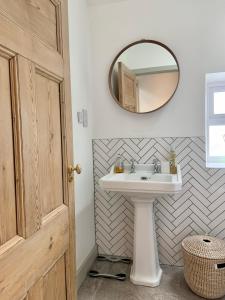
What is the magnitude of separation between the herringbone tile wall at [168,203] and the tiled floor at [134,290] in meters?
0.26

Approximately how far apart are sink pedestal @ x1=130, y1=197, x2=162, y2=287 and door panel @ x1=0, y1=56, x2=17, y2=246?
1.32 meters

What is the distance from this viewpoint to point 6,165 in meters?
0.81

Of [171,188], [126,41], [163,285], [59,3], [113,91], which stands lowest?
[163,285]

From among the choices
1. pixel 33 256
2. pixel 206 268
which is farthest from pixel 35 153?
pixel 206 268

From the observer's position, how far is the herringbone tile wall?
220 cm

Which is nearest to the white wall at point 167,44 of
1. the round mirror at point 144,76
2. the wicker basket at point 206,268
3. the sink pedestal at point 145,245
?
the round mirror at point 144,76

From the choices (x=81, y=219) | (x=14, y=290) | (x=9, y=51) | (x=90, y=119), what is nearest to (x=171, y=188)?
(x=81, y=219)

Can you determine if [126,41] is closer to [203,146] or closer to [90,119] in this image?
[90,119]

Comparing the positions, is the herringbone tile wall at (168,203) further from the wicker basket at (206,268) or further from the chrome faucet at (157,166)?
the wicker basket at (206,268)

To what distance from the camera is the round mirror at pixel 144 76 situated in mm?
2227

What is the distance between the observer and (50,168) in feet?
3.61

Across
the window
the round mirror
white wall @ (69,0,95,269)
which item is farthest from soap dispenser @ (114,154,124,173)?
the window

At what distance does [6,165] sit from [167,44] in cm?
190

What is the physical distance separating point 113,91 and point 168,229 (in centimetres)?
136
